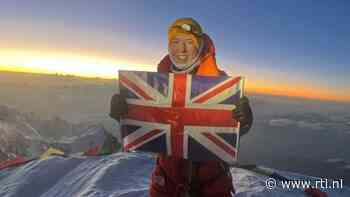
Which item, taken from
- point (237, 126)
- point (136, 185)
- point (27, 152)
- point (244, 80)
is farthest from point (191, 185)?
point (27, 152)

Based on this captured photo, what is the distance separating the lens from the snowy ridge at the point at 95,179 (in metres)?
7.88

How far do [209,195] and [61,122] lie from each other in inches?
6315

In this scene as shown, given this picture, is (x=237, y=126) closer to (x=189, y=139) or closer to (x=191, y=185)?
(x=189, y=139)

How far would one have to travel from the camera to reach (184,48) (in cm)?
406

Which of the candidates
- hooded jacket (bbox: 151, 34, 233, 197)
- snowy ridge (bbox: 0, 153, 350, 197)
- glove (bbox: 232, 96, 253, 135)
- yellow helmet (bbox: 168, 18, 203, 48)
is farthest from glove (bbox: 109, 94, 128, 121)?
snowy ridge (bbox: 0, 153, 350, 197)

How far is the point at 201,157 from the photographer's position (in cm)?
404

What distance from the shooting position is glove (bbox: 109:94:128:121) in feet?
13.2

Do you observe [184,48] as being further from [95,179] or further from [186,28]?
[95,179]

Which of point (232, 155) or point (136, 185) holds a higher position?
point (232, 155)

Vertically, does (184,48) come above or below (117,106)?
above

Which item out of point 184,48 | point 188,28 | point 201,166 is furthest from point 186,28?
point 201,166

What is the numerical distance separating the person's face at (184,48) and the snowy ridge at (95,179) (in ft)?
13.4

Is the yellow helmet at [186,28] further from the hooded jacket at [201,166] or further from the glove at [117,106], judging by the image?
the glove at [117,106]

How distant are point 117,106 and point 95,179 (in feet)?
16.8
